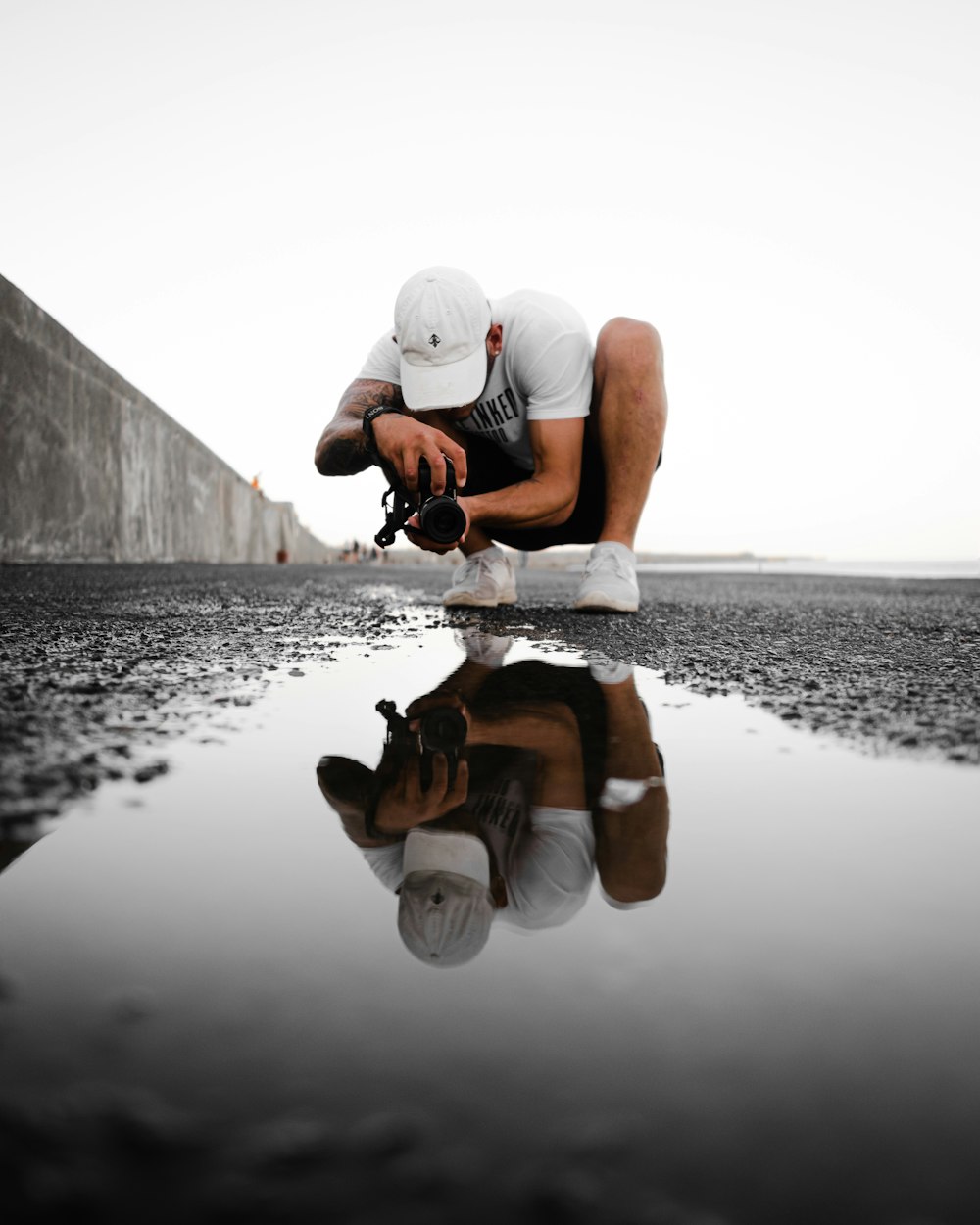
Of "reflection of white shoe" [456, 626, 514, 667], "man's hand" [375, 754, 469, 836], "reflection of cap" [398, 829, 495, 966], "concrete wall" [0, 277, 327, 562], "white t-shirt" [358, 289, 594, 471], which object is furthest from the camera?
"concrete wall" [0, 277, 327, 562]

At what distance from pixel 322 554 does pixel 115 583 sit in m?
21.3

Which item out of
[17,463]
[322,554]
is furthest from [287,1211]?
[322,554]

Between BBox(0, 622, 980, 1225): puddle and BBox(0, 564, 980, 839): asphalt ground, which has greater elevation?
BBox(0, 564, 980, 839): asphalt ground

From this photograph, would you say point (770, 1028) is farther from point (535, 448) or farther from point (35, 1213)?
point (535, 448)

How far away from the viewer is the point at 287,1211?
0.23 meters

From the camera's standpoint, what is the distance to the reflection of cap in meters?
0.37

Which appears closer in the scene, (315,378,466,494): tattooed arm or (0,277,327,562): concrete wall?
(315,378,466,494): tattooed arm

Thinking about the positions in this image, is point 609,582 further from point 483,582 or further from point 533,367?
point 533,367

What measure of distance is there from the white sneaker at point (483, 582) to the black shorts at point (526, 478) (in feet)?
0.30

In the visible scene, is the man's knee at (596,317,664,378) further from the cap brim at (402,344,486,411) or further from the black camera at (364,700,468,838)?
the black camera at (364,700,468,838)

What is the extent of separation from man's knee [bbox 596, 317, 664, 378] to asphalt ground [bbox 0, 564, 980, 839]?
679 millimetres

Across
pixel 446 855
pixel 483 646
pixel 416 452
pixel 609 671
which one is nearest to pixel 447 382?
pixel 416 452

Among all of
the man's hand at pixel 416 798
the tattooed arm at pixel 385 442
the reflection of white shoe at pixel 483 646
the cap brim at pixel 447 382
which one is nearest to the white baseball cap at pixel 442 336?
the cap brim at pixel 447 382

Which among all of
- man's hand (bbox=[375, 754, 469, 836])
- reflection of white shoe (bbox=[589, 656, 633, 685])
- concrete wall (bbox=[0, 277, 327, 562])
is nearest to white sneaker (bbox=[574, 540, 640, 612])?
reflection of white shoe (bbox=[589, 656, 633, 685])
